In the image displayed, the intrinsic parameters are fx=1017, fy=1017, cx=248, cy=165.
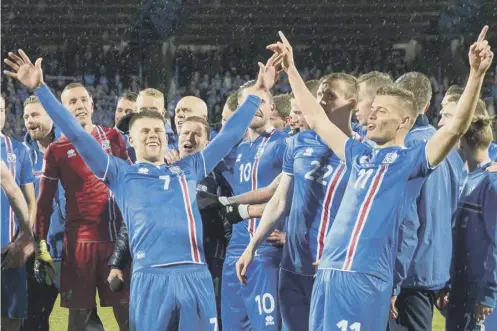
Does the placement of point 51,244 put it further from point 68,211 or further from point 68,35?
point 68,35

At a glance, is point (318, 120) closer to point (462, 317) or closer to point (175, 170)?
point (175, 170)

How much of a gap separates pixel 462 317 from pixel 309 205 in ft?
3.53

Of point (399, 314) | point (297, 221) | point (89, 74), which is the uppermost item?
point (89, 74)

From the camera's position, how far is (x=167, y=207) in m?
4.64

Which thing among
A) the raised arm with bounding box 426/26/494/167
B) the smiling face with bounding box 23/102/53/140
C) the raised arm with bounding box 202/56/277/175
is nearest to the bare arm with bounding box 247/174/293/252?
the raised arm with bounding box 202/56/277/175

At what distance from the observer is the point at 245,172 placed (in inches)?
239

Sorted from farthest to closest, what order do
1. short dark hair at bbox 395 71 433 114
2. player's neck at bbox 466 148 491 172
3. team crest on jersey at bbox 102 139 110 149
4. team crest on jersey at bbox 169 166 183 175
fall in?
team crest on jersey at bbox 102 139 110 149
player's neck at bbox 466 148 491 172
short dark hair at bbox 395 71 433 114
team crest on jersey at bbox 169 166 183 175

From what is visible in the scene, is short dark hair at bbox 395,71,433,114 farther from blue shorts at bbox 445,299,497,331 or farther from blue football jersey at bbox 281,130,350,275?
blue shorts at bbox 445,299,497,331

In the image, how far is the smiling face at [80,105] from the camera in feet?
20.9

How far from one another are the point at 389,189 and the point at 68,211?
2750 mm

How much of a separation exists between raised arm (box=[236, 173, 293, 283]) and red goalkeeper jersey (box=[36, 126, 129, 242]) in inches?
59.6

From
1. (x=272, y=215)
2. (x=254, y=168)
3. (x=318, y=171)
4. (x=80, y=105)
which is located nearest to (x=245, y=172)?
(x=254, y=168)

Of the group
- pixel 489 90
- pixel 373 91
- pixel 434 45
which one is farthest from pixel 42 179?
pixel 434 45

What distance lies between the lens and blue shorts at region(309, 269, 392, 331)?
13.6 ft
